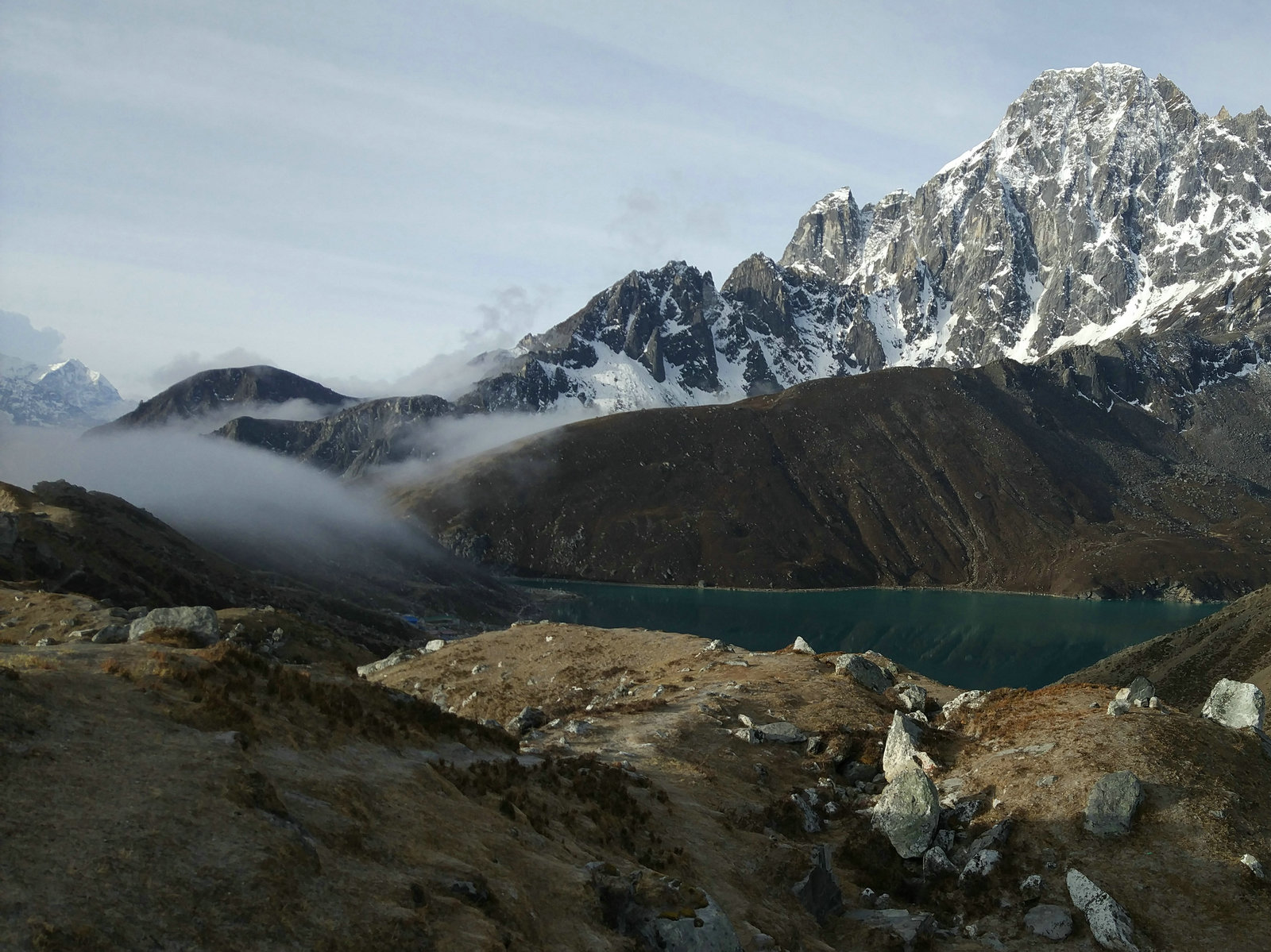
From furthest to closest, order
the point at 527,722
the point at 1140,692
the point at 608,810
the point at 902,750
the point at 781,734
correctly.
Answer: the point at 527,722 → the point at 781,734 → the point at 1140,692 → the point at 902,750 → the point at 608,810

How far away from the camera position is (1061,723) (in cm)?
3356

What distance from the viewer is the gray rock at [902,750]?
3338cm

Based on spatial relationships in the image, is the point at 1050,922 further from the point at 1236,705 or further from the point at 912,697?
the point at 912,697

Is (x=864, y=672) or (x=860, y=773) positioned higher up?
(x=864, y=672)

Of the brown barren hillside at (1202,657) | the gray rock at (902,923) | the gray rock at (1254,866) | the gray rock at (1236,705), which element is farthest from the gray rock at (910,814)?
the brown barren hillside at (1202,657)

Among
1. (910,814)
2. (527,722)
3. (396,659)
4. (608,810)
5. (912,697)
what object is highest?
(608,810)

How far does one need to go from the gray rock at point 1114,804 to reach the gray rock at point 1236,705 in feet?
29.6

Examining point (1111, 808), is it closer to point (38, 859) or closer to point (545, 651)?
point (38, 859)

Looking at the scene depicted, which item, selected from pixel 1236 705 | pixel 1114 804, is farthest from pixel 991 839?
pixel 1236 705

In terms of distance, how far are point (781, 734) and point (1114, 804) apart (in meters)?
14.1

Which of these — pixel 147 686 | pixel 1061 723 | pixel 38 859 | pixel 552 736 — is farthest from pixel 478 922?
pixel 1061 723

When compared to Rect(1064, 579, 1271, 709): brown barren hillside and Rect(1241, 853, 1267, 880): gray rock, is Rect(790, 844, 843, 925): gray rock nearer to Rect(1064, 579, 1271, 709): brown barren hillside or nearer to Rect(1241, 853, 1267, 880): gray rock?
Rect(1241, 853, 1267, 880): gray rock

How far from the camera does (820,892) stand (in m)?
24.7

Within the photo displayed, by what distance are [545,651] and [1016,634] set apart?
17066 centimetres
